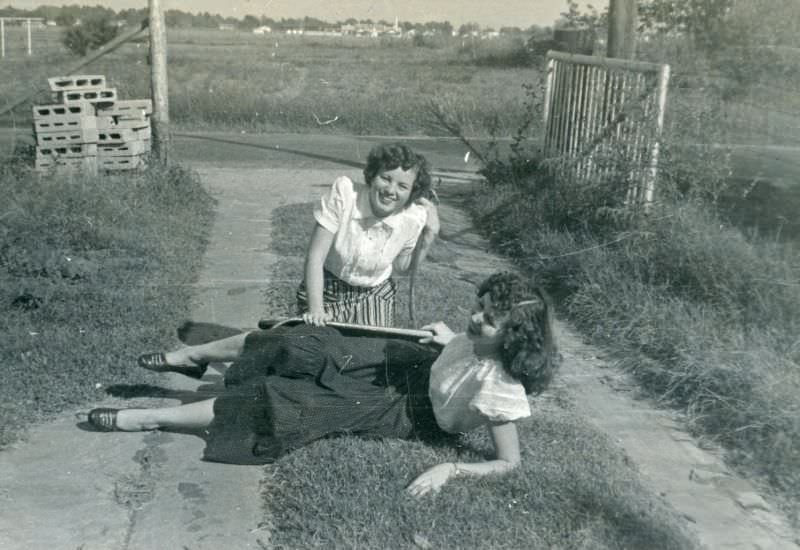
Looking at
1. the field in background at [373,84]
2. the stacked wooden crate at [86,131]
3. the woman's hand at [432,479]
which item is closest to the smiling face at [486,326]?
the woman's hand at [432,479]

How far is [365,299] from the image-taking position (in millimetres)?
4531

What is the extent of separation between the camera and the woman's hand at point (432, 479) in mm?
3416

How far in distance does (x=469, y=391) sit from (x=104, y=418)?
5.46 ft

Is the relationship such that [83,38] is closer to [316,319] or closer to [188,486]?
[316,319]

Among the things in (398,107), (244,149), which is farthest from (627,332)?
(398,107)

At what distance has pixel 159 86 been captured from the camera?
9.78 m

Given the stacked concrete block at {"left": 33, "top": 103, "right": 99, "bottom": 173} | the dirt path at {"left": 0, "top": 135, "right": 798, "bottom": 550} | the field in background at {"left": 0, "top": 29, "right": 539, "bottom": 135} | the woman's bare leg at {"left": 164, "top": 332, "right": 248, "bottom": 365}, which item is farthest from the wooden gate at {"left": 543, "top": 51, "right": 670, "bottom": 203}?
Answer: the stacked concrete block at {"left": 33, "top": 103, "right": 99, "bottom": 173}

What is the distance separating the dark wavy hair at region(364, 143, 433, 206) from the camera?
4.08 meters

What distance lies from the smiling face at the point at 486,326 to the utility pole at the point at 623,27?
5.74 m

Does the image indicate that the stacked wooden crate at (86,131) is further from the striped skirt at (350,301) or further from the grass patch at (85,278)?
the striped skirt at (350,301)

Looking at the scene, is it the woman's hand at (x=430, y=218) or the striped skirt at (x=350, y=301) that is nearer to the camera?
the woman's hand at (x=430, y=218)

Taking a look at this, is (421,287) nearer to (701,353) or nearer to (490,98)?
(701,353)

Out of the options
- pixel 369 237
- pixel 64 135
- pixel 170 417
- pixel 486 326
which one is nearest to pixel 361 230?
pixel 369 237

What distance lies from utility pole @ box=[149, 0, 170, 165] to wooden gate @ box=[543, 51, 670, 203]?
13.9 feet
